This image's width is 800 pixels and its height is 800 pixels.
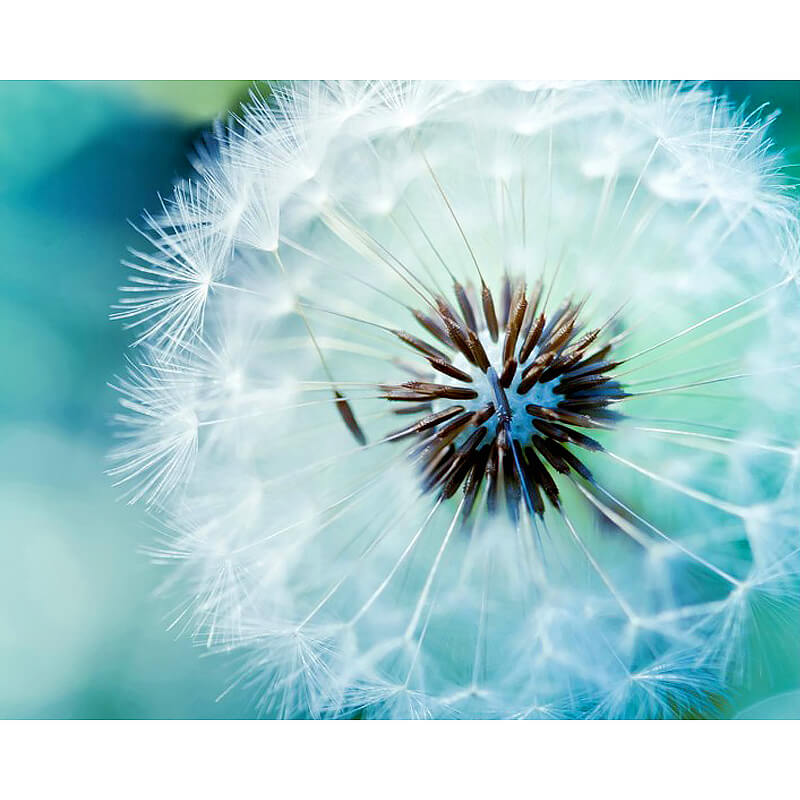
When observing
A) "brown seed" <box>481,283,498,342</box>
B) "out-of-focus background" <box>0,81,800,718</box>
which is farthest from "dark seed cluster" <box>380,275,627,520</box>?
"out-of-focus background" <box>0,81,800,718</box>

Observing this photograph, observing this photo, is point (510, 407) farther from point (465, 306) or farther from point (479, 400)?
point (465, 306)

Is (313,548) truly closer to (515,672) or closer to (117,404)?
(515,672)

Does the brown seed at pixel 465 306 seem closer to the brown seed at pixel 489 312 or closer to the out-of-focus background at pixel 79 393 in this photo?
the brown seed at pixel 489 312

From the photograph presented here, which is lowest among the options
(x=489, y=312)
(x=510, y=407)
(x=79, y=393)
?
(x=79, y=393)

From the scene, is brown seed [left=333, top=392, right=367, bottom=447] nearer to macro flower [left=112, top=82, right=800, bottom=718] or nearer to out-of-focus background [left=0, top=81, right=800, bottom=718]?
macro flower [left=112, top=82, right=800, bottom=718]

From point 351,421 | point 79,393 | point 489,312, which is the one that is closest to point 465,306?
point 489,312

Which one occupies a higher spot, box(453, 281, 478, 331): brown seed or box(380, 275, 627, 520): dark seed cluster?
box(453, 281, 478, 331): brown seed
